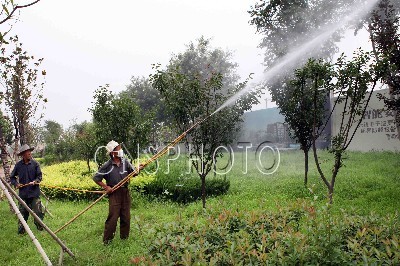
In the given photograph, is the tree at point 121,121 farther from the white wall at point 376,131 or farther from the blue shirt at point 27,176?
the white wall at point 376,131

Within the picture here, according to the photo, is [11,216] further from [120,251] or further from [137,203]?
[120,251]

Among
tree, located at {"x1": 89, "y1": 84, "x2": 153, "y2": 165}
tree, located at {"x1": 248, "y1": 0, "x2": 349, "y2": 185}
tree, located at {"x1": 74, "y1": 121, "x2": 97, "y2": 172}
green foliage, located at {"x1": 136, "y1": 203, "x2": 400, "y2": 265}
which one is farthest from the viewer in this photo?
tree, located at {"x1": 248, "y1": 0, "x2": 349, "y2": 185}

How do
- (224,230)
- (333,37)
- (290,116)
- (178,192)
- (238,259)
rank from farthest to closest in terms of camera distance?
(333,37) < (290,116) < (178,192) < (224,230) < (238,259)

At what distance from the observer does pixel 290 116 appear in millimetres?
13430

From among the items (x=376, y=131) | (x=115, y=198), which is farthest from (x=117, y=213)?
(x=376, y=131)

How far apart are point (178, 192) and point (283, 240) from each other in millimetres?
9223

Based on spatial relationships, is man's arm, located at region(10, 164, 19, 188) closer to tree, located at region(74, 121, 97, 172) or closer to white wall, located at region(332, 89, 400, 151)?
tree, located at region(74, 121, 97, 172)

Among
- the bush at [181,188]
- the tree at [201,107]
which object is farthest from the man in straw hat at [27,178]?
the bush at [181,188]

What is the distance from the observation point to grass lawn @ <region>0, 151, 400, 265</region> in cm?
636

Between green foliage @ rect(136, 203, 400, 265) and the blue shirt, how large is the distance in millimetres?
5307

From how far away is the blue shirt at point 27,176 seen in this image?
826cm

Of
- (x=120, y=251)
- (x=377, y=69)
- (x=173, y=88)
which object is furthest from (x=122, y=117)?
(x=377, y=69)

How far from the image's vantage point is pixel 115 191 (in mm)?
7281

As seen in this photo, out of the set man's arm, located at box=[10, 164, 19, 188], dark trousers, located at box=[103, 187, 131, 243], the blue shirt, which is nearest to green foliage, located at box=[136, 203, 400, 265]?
dark trousers, located at box=[103, 187, 131, 243]
